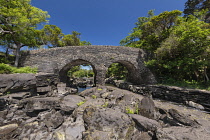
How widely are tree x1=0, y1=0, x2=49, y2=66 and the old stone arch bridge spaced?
1.84m

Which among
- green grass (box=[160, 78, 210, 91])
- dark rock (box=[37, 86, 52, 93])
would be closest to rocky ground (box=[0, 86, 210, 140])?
dark rock (box=[37, 86, 52, 93])

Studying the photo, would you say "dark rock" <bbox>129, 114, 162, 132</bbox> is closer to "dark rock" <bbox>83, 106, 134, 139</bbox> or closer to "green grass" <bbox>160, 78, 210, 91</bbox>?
"dark rock" <bbox>83, 106, 134, 139</bbox>

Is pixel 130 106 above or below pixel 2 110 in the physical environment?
above

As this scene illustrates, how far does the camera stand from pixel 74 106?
5.15 metres

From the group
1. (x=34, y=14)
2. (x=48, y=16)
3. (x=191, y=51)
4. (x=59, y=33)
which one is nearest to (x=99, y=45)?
(x=48, y=16)

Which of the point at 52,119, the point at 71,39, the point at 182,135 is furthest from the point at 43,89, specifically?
the point at 71,39

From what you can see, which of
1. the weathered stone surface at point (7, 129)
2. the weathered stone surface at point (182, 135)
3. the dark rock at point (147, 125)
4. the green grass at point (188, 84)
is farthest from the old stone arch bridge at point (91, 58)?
the weathered stone surface at point (182, 135)

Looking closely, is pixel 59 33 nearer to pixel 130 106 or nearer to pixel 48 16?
pixel 48 16

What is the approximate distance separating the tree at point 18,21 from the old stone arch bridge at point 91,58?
1.84 m

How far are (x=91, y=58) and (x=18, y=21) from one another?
347 inches

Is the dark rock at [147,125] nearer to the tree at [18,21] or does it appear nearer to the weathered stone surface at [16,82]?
the weathered stone surface at [16,82]

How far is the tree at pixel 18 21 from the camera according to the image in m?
9.18

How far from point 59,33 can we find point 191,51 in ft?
101

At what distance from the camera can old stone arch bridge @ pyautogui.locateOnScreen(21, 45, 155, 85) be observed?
1177cm
